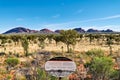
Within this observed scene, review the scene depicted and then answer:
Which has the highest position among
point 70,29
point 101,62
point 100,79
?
point 70,29

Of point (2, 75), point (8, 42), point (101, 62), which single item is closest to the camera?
point (101, 62)

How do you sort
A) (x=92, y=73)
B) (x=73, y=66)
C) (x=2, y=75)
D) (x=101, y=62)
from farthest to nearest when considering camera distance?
(x=2, y=75)
(x=92, y=73)
(x=101, y=62)
(x=73, y=66)

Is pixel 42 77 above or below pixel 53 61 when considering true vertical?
below

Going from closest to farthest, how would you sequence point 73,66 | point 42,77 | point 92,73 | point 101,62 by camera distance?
point 73,66
point 42,77
point 101,62
point 92,73

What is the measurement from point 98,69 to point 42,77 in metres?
6.53

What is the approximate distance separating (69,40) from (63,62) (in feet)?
146

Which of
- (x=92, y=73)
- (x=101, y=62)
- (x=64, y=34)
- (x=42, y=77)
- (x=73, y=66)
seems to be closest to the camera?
(x=73, y=66)

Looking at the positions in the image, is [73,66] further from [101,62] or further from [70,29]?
[70,29]

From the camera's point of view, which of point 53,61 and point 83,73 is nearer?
point 53,61

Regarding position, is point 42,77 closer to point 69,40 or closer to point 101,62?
point 101,62

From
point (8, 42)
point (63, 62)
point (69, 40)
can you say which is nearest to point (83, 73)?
point (63, 62)

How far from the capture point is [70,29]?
51469mm

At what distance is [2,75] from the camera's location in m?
25.5

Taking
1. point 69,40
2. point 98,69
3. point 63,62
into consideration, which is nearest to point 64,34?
point 69,40
